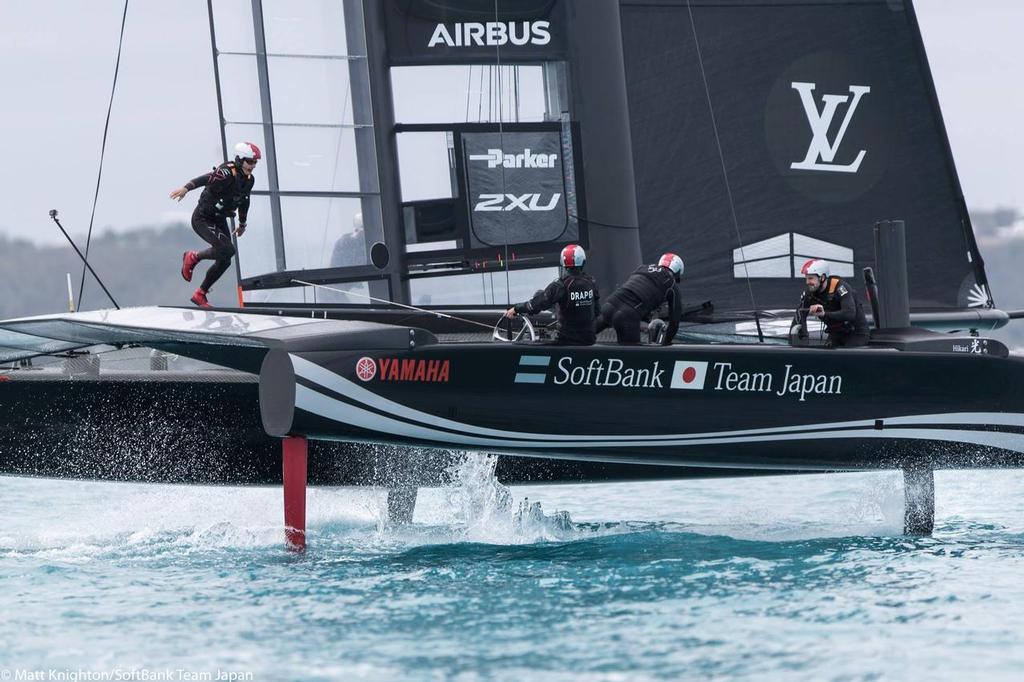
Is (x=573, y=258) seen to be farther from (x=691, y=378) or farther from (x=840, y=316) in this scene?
(x=840, y=316)

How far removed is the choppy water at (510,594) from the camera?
472 cm

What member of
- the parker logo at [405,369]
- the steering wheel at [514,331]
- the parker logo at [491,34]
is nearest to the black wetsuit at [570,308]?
the steering wheel at [514,331]

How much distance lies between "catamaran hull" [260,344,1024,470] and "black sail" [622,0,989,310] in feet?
8.16

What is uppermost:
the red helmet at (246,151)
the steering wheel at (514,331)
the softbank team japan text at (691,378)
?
the red helmet at (246,151)

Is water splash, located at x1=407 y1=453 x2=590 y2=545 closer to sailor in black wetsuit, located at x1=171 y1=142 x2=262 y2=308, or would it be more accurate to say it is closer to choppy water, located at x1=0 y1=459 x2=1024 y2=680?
choppy water, located at x1=0 y1=459 x2=1024 y2=680

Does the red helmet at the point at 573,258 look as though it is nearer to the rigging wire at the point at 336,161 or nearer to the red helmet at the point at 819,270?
the red helmet at the point at 819,270

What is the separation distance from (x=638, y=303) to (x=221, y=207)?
2.32m

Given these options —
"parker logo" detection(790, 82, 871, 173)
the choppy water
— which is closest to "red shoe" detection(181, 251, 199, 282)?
the choppy water

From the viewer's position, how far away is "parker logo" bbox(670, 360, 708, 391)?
6.54m

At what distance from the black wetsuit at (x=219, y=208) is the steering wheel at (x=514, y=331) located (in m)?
1.50

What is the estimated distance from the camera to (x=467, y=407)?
6.37 metres

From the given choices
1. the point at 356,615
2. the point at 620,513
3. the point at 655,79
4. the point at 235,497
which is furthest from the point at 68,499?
the point at 356,615

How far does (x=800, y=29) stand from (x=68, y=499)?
6.60 m

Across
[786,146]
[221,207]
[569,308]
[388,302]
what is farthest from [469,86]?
[786,146]
